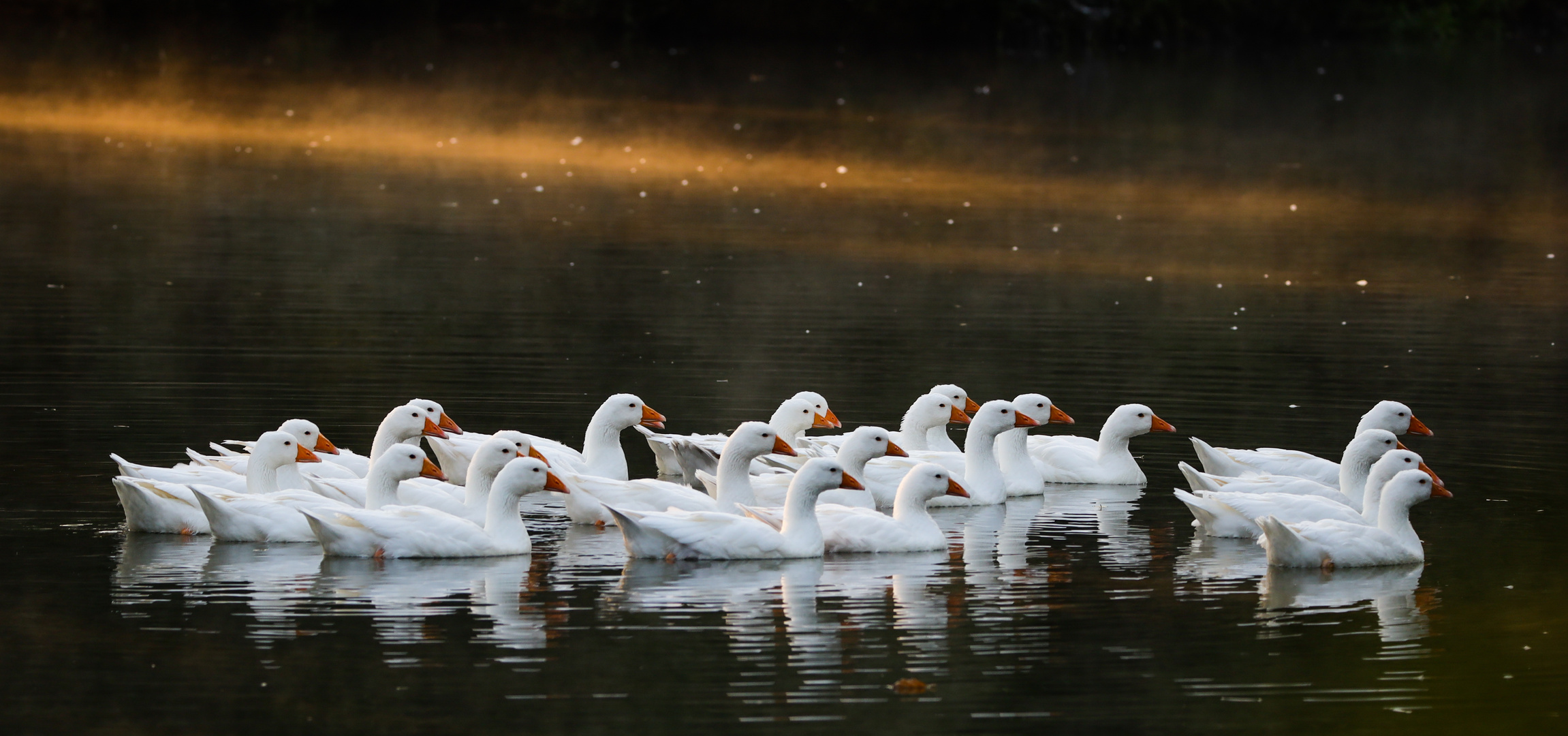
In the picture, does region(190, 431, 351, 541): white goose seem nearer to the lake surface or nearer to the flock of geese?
the flock of geese

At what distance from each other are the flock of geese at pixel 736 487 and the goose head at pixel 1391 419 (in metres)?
0.02

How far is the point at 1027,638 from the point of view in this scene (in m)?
11.8

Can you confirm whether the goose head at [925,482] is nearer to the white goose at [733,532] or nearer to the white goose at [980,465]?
the white goose at [733,532]

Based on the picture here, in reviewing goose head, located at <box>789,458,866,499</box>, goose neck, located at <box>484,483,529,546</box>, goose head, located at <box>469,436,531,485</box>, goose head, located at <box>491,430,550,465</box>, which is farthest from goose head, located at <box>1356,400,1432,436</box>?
goose neck, located at <box>484,483,529,546</box>

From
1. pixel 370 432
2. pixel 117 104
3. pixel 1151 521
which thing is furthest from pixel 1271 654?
pixel 117 104

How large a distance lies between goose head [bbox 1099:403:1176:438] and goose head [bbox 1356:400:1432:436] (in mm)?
1554

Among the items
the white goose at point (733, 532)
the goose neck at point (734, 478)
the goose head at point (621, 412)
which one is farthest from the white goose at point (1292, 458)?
the goose head at point (621, 412)

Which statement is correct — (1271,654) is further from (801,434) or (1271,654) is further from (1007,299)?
(1007,299)

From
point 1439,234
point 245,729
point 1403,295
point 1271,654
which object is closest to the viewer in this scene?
point 245,729

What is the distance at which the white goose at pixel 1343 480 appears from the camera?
15.5m

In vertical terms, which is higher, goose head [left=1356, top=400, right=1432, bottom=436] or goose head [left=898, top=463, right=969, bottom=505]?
goose head [left=1356, top=400, right=1432, bottom=436]

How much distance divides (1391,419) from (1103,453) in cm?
224

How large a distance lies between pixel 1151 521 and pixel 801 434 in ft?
9.57

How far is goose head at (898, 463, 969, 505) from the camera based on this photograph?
46.8 ft
